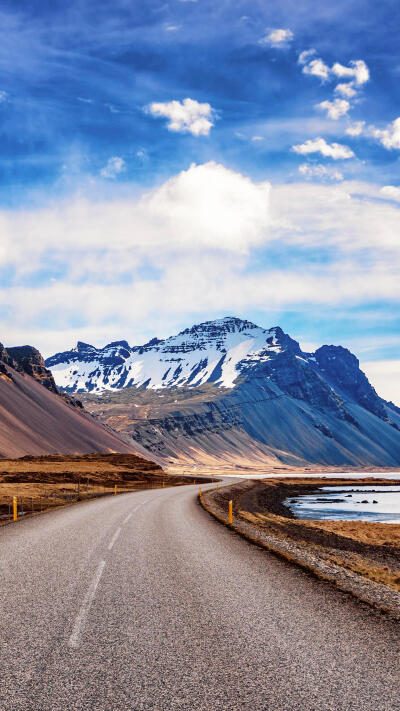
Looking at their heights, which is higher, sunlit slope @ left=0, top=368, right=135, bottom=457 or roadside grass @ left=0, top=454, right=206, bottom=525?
sunlit slope @ left=0, top=368, right=135, bottom=457

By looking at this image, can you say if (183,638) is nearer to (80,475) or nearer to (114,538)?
(114,538)

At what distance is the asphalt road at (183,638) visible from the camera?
21.1 feet

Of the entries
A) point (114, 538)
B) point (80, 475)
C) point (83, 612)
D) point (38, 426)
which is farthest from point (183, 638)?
point (38, 426)

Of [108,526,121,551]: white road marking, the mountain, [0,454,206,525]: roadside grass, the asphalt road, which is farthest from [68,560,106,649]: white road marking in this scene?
the mountain

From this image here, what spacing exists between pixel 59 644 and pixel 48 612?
1.97 meters

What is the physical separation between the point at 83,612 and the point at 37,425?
15462 cm

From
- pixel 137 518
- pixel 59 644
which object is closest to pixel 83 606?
pixel 59 644

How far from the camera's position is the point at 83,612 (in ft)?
32.6

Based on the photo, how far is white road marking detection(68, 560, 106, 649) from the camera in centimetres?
833

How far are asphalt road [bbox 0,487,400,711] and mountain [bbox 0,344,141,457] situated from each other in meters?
115

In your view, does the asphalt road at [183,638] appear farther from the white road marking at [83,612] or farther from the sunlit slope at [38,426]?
the sunlit slope at [38,426]

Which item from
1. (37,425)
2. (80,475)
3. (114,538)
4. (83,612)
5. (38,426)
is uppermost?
(37,425)

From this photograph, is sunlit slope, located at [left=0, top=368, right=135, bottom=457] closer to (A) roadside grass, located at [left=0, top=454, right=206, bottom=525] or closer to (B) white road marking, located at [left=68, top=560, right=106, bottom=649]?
(A) roadside grass, located at [left=0, top=454, right=206, bottom=525]

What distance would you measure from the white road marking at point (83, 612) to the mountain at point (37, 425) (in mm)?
115022
